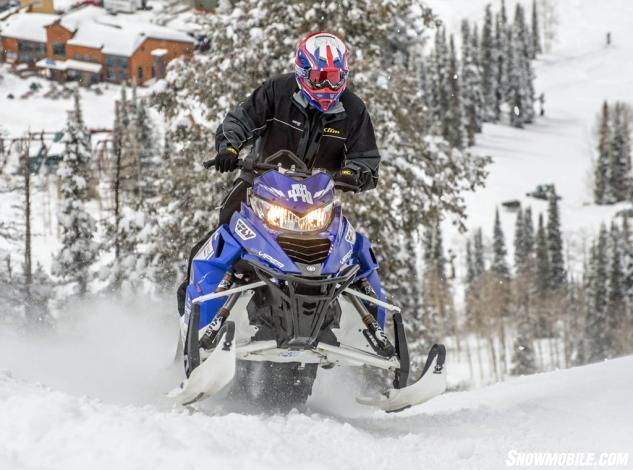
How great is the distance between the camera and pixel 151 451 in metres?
3.75

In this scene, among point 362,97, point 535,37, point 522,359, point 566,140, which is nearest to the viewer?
point 362,97

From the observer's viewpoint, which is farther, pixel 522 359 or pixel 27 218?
pixel 522 359

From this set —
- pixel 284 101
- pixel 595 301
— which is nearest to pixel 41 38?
pixel 595 301

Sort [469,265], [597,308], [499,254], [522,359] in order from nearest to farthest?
[522,359], [597,308], [499,254], [469,265]

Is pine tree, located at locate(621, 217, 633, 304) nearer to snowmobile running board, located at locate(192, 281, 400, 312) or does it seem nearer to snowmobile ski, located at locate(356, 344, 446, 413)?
snowmobile ski, located at locate(356, 344, 446, 413)

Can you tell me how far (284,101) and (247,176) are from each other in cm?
87

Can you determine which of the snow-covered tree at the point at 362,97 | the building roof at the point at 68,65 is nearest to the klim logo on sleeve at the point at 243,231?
the snow-covered tree at the point at 362,97

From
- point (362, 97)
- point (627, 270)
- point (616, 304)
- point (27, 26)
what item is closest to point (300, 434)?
point (362, 97)

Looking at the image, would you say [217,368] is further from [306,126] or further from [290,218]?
[306,126]

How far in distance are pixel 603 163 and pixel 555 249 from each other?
29632 millimetres

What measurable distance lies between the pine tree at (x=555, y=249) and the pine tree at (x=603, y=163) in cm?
1787

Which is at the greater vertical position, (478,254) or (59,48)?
(59,48)

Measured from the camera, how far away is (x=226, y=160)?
5.79m

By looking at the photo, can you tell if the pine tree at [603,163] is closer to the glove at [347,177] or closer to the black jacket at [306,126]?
the black jacket at [306,126]
